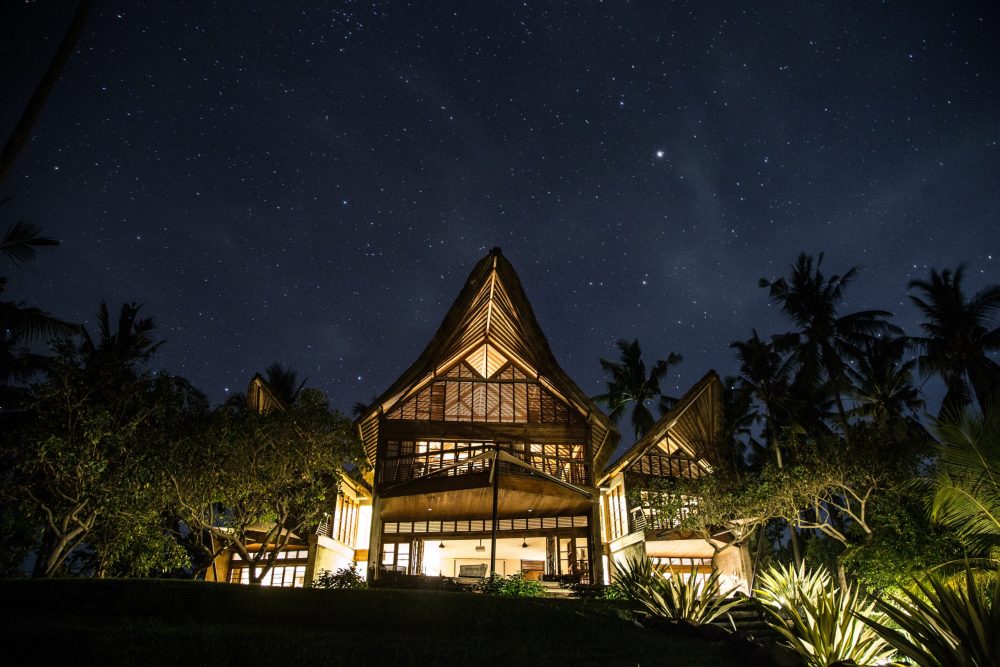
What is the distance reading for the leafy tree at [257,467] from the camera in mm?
10984

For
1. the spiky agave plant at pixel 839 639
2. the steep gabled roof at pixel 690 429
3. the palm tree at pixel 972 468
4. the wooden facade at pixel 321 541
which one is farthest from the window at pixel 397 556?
the palm tree at pixel 972 468

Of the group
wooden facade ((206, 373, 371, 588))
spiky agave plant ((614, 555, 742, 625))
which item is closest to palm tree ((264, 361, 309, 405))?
wooden facade ((206, 373, 371, 588))

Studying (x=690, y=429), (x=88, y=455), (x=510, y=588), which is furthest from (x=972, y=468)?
(x=88, y=455)

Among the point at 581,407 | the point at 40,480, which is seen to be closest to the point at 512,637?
the point at 40,480

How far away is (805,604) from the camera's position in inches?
230

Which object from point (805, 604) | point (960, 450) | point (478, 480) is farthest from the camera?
point (478, 480)

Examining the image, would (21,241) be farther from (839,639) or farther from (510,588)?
(839,639)

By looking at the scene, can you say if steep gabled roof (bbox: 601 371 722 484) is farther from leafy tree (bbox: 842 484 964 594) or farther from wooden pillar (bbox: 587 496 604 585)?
leafy tree (bbox: 842 484 964 594)

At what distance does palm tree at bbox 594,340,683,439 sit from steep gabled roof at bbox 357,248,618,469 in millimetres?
7623

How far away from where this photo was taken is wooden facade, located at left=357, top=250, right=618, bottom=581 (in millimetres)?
18031

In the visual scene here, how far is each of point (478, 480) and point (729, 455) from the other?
8.64 metres

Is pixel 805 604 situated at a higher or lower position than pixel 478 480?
lower

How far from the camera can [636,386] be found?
2866 cm

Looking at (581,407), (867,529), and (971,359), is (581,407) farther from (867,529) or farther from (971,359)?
(971,359)
